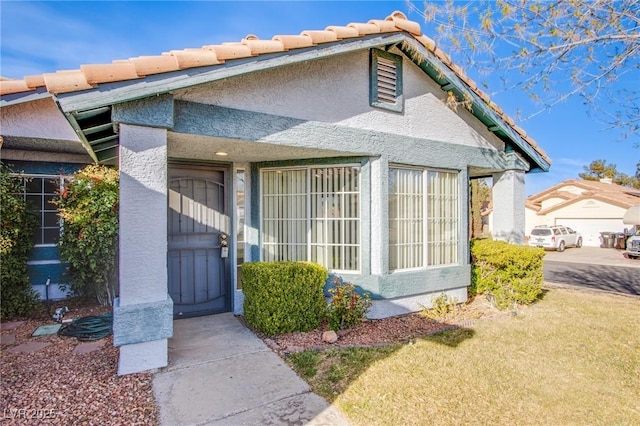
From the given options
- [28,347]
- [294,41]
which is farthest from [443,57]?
[28,347]

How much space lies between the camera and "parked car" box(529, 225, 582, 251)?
88.4ft

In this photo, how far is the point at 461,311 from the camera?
25.7ft

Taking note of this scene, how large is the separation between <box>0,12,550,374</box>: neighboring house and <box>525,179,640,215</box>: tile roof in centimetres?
2955

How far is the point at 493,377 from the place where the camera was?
15.7ft

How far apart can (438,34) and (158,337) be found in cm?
651

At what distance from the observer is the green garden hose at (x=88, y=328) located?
6.14 metres

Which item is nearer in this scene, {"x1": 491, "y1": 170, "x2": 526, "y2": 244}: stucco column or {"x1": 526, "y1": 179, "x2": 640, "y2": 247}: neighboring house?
{"x1": 491, "y1": 170, "x2": 526, "y2": 244}: stucco column

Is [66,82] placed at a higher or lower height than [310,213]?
higher

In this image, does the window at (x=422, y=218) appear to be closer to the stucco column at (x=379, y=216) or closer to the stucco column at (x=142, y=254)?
the stucco column at (x=379, y=216)

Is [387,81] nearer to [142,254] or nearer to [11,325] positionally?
[142,254]

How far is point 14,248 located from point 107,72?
5.62 meters

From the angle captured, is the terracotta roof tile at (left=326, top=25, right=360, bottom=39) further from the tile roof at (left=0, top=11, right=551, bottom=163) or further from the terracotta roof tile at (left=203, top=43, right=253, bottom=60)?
the terracotta roof tile at (left=203, top=43, right=253, bottom=60)

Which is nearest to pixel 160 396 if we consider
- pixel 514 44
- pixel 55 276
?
pixel 55 276

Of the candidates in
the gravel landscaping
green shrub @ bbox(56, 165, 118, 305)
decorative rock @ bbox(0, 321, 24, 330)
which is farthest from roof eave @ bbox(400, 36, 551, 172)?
decorative rock @ bbox(0, 321, 24, 330)
